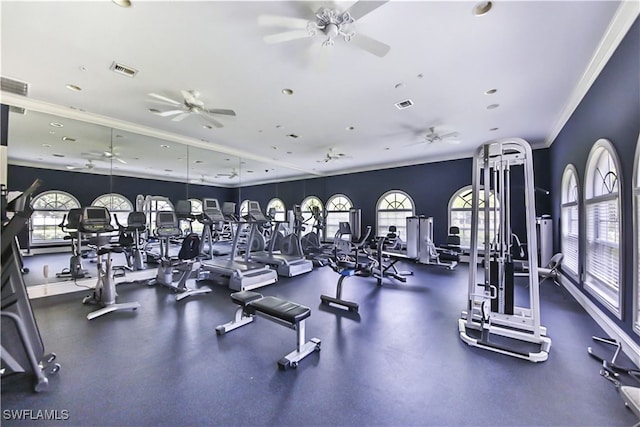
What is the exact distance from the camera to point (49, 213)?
5090 mm

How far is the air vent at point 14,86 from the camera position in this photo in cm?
354

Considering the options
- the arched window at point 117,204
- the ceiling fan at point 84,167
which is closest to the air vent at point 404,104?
the arched window at point 117,204

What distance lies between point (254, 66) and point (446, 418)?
159 inches

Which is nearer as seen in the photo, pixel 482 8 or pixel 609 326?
pixel 482 8

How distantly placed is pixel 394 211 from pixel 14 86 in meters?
9.21

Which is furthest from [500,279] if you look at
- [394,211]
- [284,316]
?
Result: [394,211]

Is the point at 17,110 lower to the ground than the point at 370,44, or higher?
higher

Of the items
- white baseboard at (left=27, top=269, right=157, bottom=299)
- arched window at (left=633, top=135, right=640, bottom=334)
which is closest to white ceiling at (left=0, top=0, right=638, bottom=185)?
arched window at (left=633, top=135, right=640, bottom=334)

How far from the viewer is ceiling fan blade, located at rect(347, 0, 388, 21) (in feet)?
6.57

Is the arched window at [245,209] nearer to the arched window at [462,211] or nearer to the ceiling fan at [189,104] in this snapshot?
the ceiling fan at [189,104]

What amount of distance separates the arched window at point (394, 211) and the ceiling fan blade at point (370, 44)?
22.7 ft

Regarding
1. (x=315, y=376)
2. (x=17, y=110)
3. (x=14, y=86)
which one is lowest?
(x=315, y=376)

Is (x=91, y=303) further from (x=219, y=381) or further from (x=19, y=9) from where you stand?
(x=19, y=9)

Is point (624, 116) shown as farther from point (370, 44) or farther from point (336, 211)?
point (336, 211)
